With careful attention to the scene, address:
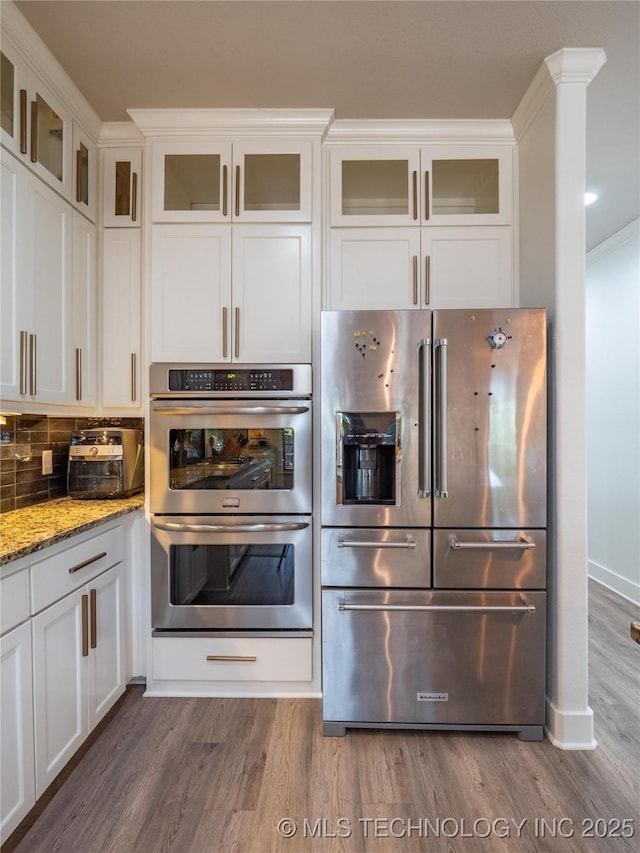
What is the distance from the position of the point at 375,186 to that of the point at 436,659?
7.41ft

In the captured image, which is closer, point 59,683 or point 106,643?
point 59,683

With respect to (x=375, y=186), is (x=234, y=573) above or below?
below

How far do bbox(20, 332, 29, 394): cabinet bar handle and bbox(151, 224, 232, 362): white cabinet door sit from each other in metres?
0.56

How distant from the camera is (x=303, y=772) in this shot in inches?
67.7

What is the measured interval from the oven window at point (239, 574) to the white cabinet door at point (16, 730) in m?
0.80

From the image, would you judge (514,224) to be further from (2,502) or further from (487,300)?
(2,502)

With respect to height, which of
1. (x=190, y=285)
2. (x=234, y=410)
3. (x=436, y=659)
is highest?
(x=190, y=285)

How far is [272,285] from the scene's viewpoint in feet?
7.29

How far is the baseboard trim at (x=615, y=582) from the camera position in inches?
129

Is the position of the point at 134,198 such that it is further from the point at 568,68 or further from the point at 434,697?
the point at 434,697

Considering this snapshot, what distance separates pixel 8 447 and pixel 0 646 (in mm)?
992

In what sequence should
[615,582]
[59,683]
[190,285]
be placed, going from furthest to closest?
[615,582], [190,285], [59,683]

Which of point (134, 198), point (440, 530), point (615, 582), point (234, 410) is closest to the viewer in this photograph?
point (440, 530)

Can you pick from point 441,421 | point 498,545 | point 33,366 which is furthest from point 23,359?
point 498,545
